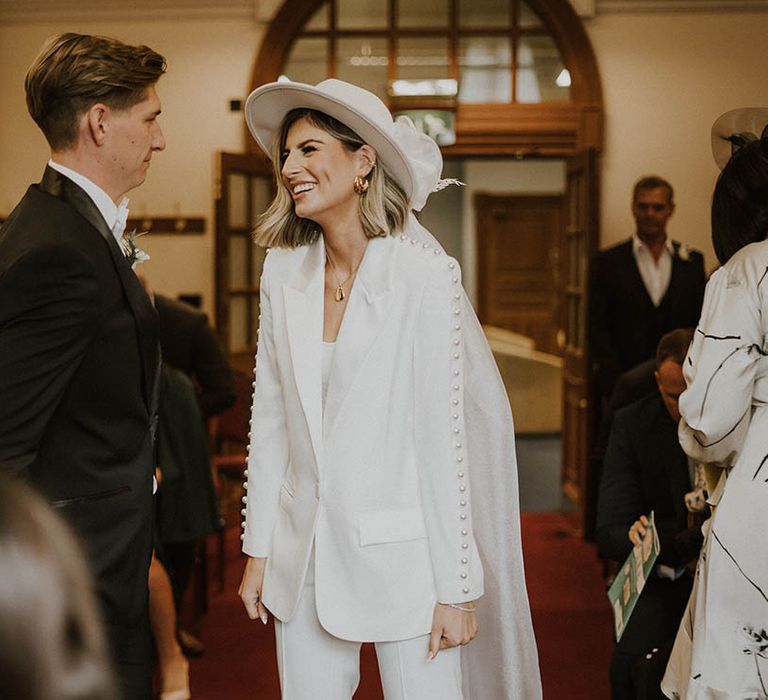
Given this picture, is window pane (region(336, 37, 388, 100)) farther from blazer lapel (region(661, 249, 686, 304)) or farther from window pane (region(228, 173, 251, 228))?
blazer lapel (region(661, 249, 686, 304))

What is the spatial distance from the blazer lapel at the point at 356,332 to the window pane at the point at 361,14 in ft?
17.9

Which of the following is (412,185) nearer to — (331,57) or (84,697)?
(84,697)

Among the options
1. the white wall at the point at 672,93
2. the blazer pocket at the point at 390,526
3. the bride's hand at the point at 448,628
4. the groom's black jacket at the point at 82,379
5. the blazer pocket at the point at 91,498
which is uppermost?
the white wall at the point at 672,93

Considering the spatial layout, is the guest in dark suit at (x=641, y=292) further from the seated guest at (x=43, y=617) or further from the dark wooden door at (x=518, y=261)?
the dark wooden door at (x=518, y=261)

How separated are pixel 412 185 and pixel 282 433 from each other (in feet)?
1.89

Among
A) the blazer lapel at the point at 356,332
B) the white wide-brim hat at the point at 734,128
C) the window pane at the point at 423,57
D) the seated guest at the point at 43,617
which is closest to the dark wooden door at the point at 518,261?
the window pane at the point at 423,57

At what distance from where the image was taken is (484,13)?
7.35 meters

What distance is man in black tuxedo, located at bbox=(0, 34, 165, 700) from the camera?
1.90 metres

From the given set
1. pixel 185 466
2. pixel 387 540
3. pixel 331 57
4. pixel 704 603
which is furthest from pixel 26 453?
pixel 331 57

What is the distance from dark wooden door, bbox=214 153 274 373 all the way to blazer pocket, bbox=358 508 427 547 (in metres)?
4.59

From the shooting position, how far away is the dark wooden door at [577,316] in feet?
21.9

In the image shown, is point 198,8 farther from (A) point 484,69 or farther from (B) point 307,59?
(A) point 484,69

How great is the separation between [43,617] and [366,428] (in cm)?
159

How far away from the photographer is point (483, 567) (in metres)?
2.41
